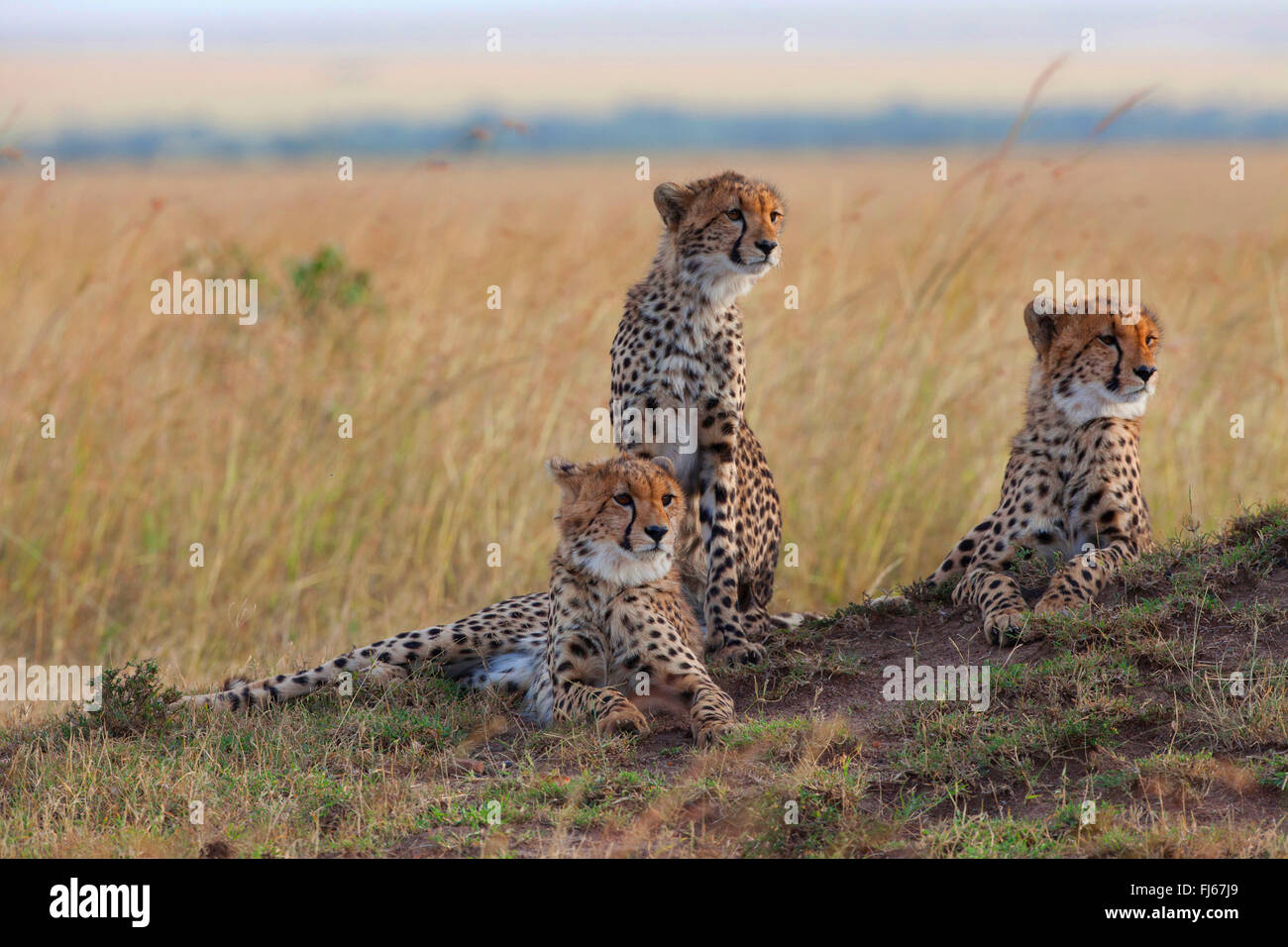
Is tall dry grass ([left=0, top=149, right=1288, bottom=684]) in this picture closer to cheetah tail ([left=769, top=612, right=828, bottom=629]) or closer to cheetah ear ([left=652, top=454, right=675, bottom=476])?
cheetah tail ([left=769, top=612, right=828, bottom=629])

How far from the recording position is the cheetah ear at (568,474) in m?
4.68

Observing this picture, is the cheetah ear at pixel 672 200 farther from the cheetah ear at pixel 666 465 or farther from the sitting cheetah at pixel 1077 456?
the sitting cheetah at pixel 1077 456

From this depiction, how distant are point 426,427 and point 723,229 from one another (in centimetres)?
278

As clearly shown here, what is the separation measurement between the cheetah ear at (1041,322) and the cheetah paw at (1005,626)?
3.29ft

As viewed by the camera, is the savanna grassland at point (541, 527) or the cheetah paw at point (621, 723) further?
the cheetah paw at point (621, 723)

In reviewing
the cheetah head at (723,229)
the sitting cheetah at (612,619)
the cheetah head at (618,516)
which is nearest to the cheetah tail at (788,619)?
the sitting cheetah at (612,619)

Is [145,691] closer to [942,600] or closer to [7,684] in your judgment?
[7,684]

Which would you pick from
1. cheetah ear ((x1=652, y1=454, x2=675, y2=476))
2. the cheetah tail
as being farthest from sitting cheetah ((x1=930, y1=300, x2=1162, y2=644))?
cheetah ear ((x1=652, y1=454, x2=675, y2=476))

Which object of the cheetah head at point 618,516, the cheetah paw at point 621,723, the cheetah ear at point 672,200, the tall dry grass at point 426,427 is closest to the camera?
the cheetah paw at point 621,723

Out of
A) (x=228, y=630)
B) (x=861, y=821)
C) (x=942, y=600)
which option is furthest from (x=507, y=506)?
(x=861, y=821)

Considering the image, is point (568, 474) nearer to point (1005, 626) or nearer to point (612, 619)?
point (612, 619)

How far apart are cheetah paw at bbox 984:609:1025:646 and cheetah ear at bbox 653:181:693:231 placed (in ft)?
5.82

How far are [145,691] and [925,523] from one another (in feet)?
12.5

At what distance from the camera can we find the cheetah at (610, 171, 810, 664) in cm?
517
